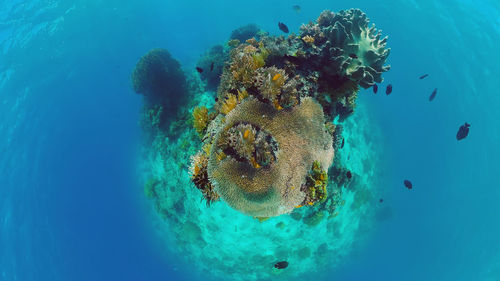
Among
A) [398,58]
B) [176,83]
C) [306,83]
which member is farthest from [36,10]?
[398,58]

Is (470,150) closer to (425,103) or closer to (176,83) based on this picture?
(425,103)

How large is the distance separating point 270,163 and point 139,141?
521 inches

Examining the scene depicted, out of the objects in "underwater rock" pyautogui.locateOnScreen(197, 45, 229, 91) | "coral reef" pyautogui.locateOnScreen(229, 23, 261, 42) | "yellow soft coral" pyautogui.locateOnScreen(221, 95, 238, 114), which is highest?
"coral reef" pyautogui.locateOnScreen(229, 23, 261, 42)

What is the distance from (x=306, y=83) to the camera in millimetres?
5398

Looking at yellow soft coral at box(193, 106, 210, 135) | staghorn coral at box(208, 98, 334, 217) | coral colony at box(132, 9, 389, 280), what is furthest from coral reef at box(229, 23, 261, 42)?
staghorn coral at box(208, 98, 334, 217)

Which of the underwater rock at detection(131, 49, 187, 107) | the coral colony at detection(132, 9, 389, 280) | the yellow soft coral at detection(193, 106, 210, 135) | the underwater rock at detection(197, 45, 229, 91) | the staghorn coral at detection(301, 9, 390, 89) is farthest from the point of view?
the underwater rock at detection(131, 49, 187, 107)

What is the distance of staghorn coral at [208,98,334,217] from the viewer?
4.05m

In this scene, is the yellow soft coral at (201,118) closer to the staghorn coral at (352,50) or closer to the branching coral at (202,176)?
the branching coral at (202,176)

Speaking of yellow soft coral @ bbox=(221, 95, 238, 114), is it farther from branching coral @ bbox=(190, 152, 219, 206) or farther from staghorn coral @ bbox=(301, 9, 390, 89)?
staghorn coral @ bbox=(301, 9, 390, 89)

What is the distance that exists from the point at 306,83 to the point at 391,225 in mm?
16336

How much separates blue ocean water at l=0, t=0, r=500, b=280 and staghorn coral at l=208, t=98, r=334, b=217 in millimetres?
12669

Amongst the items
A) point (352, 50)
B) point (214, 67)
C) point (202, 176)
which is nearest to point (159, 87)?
point (214, 67)

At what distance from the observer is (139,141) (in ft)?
49.8

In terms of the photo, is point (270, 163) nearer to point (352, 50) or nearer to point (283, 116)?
point (283, 116)
